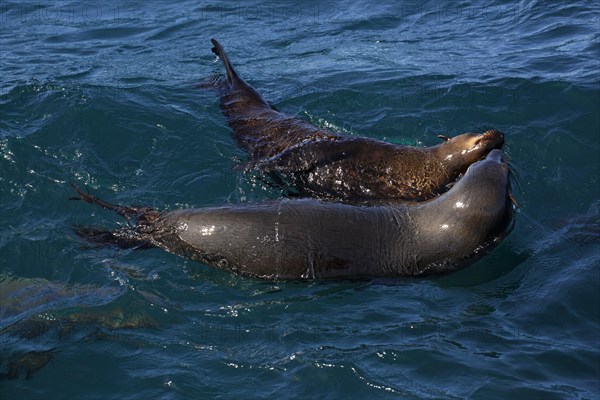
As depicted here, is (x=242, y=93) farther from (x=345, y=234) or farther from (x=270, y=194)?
(x=345, y=234)

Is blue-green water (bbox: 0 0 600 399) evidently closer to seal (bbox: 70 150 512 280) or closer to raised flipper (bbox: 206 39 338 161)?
seal (bbox: 70 150 512 280)

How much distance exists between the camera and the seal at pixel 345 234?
7.84 m

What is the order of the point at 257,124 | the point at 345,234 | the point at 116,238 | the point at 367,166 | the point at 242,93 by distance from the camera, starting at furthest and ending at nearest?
the point at 242,93, the point at 257,124, the point at 367,166, the point at 116,238, the point at 345,234

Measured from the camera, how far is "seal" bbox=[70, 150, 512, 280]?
7.84 m

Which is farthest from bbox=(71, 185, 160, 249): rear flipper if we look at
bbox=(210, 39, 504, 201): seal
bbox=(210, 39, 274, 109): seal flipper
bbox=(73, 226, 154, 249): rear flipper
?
bbox=(210, 39, 274, 109): seal flipper

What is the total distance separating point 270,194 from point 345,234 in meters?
1.73

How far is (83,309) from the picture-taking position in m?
7.52

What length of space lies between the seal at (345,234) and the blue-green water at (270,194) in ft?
0.59

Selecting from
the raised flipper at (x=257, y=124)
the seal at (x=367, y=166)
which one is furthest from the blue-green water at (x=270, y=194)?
the seal at (x=367, y=166)

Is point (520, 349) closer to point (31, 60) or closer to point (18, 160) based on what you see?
point (18, 160)

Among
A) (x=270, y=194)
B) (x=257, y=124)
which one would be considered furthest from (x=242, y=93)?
(x=270, y=194)

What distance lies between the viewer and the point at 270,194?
943cm

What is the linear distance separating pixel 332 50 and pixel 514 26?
11.2 ft

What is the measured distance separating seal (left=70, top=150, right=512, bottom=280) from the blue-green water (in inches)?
7.1
